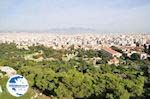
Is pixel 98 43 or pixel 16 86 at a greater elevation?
pixel 16 86

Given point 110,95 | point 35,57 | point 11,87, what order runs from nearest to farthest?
point 11,87, point 110,95, point 35,57

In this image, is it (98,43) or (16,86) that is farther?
(98,43)

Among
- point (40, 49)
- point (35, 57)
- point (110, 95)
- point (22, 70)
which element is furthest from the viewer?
point (40, 49)

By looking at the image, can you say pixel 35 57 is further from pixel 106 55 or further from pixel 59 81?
pixel 59 81

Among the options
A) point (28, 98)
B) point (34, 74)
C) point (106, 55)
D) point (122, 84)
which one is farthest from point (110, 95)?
point (106, 55)

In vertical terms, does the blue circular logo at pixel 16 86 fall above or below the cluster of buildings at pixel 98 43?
above

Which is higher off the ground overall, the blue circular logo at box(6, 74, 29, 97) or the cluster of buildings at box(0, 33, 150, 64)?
the blue circular logo at box(6, 74, 29, 97)

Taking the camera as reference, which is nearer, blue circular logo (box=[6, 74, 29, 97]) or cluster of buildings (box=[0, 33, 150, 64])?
blue circular logo (box=[6, 74, 29, 97])

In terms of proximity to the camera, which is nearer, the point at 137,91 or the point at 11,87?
the point at 11,87

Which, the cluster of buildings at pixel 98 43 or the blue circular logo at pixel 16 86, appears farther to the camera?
the cluster of buildings at pixel 98 43

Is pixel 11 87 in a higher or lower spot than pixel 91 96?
higher
